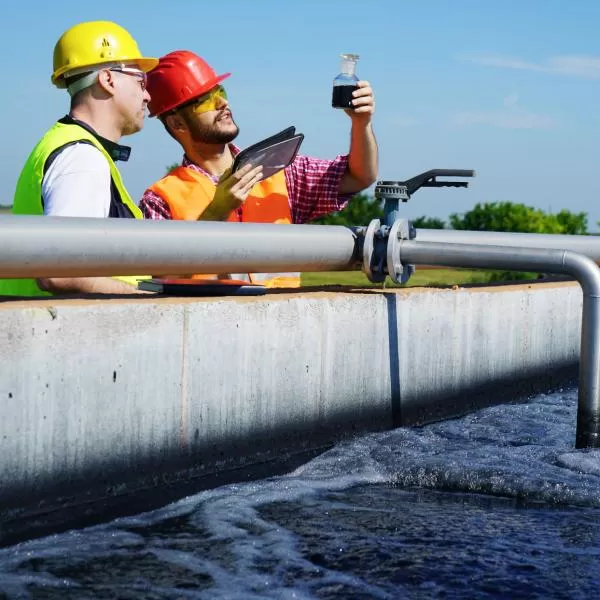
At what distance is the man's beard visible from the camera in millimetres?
5379

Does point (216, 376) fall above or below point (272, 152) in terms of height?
below

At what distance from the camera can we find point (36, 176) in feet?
14.3

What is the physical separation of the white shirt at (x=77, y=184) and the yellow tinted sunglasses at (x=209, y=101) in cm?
107

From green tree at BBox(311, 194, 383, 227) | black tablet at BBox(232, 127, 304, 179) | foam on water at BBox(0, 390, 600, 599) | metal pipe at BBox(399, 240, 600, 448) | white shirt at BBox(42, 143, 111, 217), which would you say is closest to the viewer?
foam on water at BBox(0, 390, 600, 599)

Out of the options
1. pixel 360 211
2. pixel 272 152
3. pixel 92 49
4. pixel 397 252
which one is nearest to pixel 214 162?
pixel 272 152

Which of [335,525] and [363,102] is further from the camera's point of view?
[363,102]

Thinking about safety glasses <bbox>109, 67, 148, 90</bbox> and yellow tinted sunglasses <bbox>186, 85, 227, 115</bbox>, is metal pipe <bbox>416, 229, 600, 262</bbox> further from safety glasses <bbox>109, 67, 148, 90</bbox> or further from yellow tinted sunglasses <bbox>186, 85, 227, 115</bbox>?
safety glasses <bbox>109, 67, 148, 90</bbox>

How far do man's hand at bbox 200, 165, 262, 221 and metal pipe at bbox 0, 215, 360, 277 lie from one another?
0.24 m

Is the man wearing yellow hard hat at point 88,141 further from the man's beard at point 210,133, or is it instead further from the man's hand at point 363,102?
the man's hand at point 363,102

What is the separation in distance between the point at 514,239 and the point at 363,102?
116 centimetres

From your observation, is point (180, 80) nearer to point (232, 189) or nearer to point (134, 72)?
point (134, 72)

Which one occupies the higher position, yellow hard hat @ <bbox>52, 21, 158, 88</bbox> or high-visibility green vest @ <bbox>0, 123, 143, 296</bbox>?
yellow hard hat @ <bbox>52, 21, 158, 88</bbox>

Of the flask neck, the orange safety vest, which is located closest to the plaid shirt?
the orange safety vest

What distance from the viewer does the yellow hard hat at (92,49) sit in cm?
477
